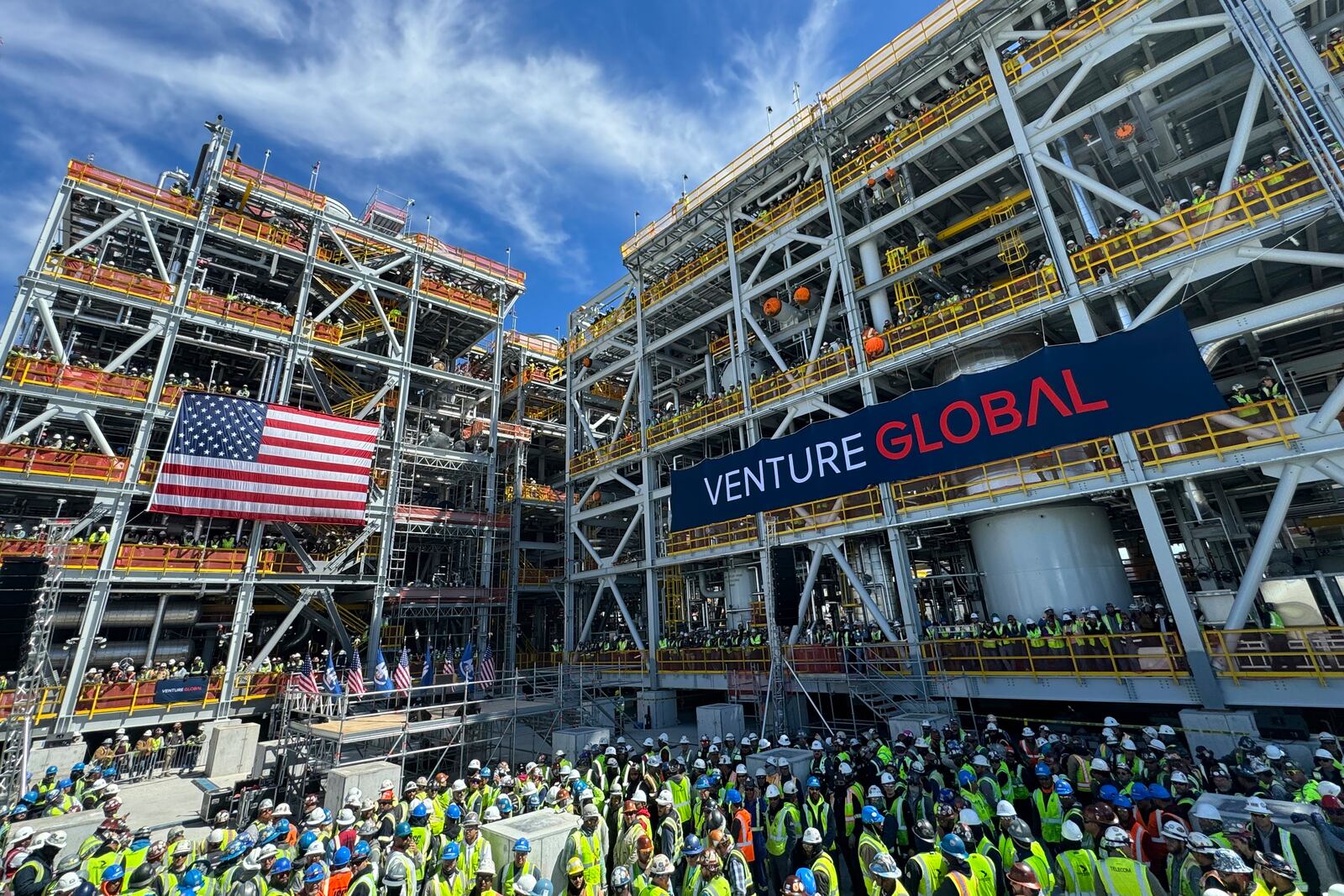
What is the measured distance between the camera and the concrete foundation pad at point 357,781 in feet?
42.0

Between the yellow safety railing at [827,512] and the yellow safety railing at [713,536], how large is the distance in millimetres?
1119

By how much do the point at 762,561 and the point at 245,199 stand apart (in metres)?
27.6

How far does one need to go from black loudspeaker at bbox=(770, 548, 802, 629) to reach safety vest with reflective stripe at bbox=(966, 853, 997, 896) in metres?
12.5

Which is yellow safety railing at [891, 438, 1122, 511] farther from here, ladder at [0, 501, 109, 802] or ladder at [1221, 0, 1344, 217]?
ladder at [0, 501, 109, 802]

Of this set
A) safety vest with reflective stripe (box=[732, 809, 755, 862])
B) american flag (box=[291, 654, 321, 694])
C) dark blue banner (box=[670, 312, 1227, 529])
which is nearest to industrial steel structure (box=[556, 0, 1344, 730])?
dark blue banner (box=[670, 312, 1227, 529])

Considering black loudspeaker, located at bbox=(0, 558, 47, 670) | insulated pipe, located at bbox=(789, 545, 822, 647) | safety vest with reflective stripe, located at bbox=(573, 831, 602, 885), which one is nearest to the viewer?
safety vest with reflective stripe, located at bbox=(573, 831, 602, 885)

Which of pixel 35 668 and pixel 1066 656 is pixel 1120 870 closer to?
pixel 1066 656

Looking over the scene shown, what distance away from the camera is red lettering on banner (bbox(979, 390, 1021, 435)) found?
15641 mm

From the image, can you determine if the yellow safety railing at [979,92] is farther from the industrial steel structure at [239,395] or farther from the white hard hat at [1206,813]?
the industrial steel structure at [239,395]

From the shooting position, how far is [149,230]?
2450 centimetres

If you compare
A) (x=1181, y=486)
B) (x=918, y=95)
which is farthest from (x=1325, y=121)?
(x=918, y=95)

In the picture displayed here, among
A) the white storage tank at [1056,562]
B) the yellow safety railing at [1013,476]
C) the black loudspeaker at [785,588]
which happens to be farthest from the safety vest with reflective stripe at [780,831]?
the yellow safety railing at [1013,476]

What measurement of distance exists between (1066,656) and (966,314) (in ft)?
31.2

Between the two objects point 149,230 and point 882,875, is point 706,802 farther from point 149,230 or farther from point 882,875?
point 149,230
